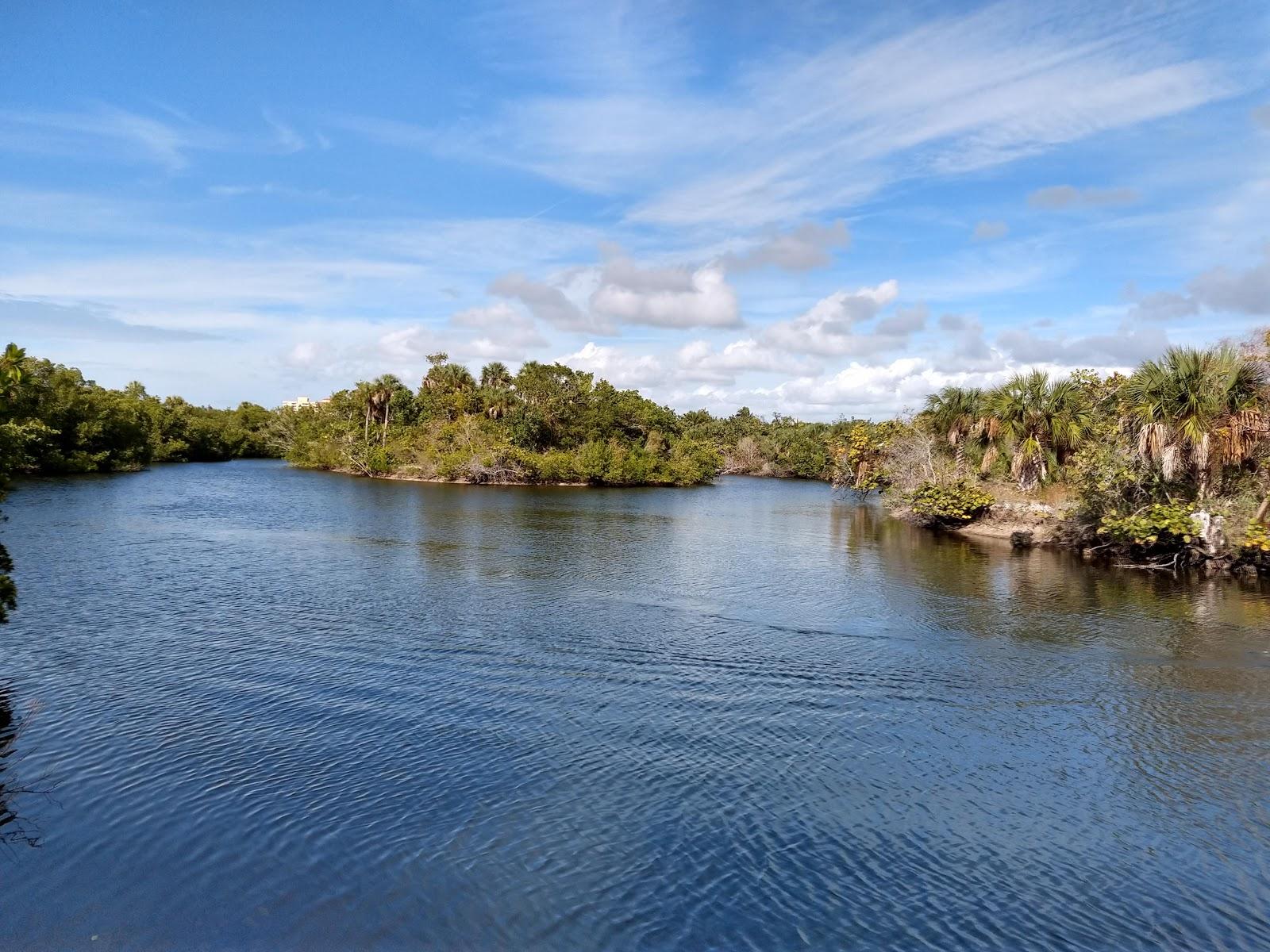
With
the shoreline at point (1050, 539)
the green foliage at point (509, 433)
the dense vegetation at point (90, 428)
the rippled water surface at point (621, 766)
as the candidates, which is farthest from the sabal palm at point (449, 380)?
the rippled water surface at point (621, 766)

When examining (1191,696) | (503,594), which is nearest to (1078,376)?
(1191,696)

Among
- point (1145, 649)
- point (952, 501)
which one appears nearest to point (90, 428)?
point (952, 501)

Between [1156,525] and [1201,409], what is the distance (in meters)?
3.94

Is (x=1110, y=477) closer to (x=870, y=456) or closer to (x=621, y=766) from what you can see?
(x=621, y=766)

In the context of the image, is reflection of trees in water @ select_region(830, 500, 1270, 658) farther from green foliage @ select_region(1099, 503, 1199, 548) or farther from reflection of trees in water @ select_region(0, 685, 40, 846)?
reflection of trees in water @ select_region(0, 685, 40, 846)

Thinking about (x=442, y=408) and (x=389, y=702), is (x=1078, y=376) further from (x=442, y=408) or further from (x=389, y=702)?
(x=442, y=408)

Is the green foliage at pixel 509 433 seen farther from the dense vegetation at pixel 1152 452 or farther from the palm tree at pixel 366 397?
the dense vegetation at pixel 1152 452

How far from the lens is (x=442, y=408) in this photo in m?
78.6

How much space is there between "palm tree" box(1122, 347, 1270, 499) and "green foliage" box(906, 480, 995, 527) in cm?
1206

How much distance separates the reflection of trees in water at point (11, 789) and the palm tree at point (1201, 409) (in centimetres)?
3060

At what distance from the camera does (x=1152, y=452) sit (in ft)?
92.4

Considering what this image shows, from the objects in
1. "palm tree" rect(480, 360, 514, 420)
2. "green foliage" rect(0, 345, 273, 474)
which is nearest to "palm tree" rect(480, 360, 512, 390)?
"palm tree" rect(480, 360, 514, 420)

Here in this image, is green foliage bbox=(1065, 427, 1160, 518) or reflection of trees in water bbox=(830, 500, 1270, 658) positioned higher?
green foliage bbox=(1065, 427, 1160, 518)

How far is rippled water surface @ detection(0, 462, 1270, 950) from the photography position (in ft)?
27.3
